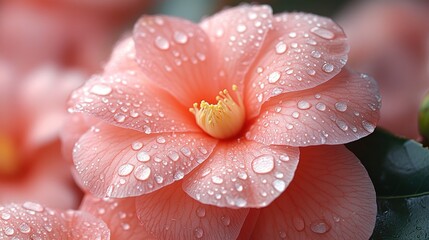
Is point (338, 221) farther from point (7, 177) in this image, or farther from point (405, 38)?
point (405, 38)

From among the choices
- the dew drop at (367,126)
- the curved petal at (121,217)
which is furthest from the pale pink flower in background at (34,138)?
the dew drop at (367,126)

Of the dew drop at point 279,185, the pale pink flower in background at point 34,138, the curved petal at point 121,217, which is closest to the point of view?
the dew drop at point 279,185

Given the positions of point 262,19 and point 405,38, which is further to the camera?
point 405,38

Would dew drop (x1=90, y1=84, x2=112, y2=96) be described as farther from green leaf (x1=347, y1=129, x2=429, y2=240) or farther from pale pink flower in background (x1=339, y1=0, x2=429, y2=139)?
pale pink flower in background (x1=339, y1=0, x2=429, y2=139)

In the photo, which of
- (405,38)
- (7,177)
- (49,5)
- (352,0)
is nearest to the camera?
(7,177)

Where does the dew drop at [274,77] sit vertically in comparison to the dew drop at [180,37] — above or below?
below

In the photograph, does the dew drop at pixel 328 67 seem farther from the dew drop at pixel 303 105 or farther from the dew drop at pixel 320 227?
the dew drop at pixel 320 227

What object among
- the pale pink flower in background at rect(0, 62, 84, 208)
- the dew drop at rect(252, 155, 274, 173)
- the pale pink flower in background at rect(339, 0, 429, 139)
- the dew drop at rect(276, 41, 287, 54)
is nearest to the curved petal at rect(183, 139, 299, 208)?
the dew drop at rect(252, 155, 274, 173)

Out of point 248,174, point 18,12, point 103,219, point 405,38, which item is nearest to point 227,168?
point 248,174
